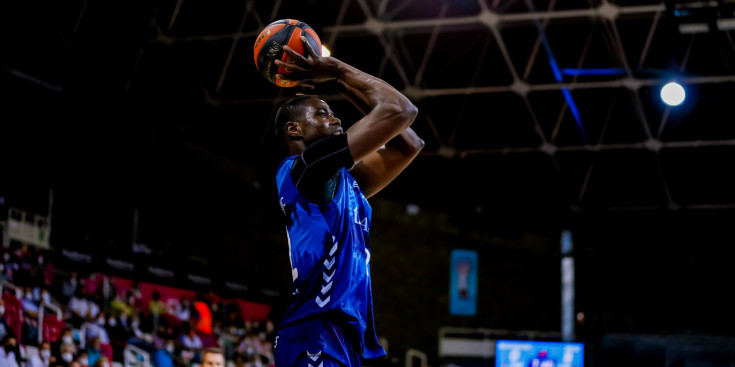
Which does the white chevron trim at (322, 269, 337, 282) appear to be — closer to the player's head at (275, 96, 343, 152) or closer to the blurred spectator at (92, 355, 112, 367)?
the player's head at (275, 96, 343, 152)

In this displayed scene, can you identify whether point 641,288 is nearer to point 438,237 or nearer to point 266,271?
point 438,237

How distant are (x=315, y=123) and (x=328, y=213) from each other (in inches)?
15.0

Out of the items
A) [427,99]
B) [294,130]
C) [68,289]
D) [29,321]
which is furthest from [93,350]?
[294,130]

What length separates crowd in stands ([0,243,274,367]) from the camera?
44.9 feet

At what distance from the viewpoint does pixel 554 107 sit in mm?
21609

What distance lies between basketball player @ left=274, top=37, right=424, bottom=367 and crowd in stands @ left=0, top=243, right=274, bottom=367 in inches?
384

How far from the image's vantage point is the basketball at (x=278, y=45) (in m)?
3.92

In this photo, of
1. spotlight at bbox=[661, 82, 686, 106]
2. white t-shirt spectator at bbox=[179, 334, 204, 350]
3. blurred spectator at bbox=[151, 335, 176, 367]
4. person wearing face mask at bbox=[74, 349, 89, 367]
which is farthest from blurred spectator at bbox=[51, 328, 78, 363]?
spotlight at bbox=[661, 82, 686, 106]

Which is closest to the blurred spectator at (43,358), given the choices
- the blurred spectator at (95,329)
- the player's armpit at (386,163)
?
the blurred spectator at (95,329)

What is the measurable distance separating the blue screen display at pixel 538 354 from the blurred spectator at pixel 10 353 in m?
6.86

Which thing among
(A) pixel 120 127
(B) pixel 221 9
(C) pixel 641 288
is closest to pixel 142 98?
(A) pixel 120 127

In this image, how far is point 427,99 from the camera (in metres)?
20.8

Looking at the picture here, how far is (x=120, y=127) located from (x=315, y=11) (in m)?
5.31

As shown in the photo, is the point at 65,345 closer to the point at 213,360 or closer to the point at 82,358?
the point at 82,358
